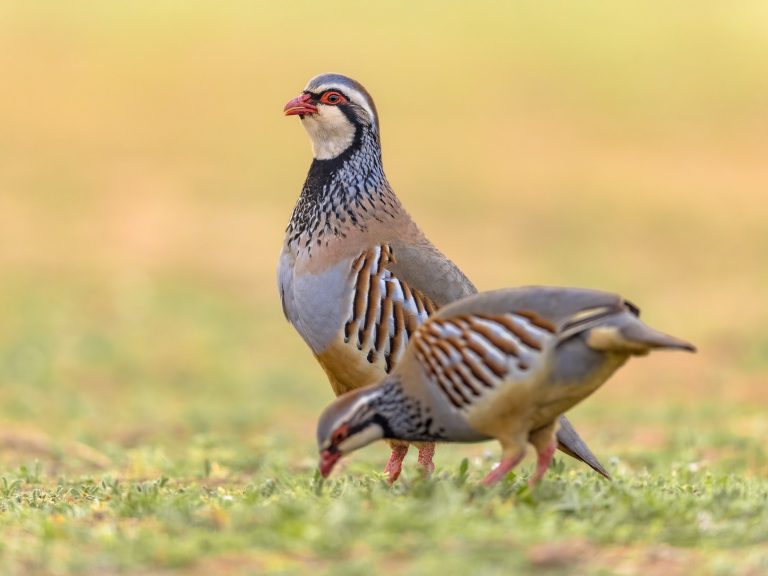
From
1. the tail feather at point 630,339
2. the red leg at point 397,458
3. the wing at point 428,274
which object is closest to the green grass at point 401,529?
the tail feather at point 630,339

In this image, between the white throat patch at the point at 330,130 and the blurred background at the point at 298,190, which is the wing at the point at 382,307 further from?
the blurred background at the point at 298,190

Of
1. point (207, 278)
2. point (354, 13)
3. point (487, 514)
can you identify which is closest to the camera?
point (487, 514)

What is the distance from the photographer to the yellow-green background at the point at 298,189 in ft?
42.5

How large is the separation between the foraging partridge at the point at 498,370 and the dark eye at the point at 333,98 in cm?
214

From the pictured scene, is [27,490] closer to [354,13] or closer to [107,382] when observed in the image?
[107,382]

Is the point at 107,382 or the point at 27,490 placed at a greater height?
the point at 107,382

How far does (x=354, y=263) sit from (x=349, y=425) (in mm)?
1594

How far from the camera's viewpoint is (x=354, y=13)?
36.3 meters

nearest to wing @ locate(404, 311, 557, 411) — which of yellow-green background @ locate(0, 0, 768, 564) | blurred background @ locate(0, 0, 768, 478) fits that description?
yellow-green background @ locate(0, 0, 768, 564)

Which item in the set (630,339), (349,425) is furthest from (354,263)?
(630,339)

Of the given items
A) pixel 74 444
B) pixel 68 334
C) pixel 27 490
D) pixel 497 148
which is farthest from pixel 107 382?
pixel 497 148

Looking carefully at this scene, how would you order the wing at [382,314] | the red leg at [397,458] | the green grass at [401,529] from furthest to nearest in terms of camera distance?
1. the red leg at [397,458]
2. the wing at [382,314]
3. the green grass at [401,529]

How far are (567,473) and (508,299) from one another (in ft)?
6.27

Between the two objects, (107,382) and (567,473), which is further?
(107,382)
